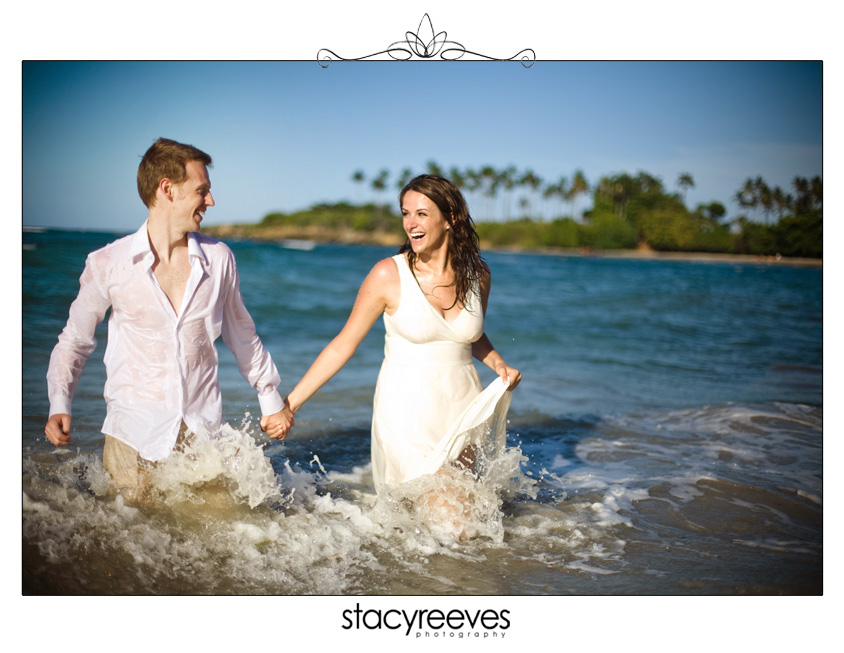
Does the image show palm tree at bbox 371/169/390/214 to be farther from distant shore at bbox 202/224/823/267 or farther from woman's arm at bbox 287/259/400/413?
woman's arm at bbox 287/259/400/413

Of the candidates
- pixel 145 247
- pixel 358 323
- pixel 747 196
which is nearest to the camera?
pixel 145 247

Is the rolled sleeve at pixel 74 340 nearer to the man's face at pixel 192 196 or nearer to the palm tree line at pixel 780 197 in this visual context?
the man's face at pixel 192 196

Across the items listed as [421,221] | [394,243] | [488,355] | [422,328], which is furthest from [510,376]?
[394,243]

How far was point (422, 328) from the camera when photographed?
377cm

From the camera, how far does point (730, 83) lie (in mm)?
5809

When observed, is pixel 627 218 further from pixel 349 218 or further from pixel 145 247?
pixel 145 247

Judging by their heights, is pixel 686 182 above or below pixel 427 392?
above

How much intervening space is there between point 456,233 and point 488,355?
0.86m

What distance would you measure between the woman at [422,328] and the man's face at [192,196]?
999mm

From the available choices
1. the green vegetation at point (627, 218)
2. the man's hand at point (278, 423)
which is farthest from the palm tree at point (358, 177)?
the man's hand at point (278, 423)

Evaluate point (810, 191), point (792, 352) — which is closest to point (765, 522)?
point (810, 191)

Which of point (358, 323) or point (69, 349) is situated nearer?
point (69, 349)

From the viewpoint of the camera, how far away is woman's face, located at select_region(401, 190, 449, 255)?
148 inches
